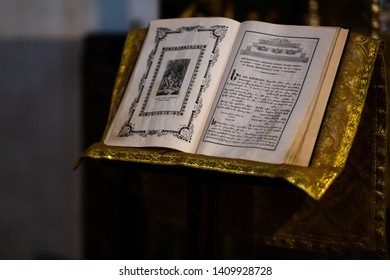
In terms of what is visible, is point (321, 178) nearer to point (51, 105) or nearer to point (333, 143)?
point (333, 143)

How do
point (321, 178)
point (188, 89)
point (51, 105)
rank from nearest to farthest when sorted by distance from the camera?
point (321, 178), point (188, 89), point (51, 105)

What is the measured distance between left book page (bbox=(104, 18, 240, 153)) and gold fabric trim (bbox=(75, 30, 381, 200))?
0.05 m

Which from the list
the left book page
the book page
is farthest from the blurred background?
the book page

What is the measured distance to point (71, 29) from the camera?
13.7 feet

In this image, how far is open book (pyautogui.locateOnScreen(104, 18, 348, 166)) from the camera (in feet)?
6.50

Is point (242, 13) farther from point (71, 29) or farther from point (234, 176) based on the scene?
point (234, 176)

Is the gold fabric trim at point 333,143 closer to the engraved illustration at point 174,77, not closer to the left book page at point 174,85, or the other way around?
the left book page at point 174,85

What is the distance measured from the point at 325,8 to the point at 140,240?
1.68m

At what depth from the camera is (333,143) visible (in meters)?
2.01

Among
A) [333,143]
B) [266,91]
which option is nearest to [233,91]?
[266,91]

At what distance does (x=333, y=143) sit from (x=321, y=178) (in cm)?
14

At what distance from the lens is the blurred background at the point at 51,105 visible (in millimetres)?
4066

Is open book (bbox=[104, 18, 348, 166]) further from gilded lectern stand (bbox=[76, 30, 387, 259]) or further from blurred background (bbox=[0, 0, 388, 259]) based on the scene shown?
blurred background (bbox=[0, 0, 388, 259])

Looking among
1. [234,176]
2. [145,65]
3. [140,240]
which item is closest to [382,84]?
[234,176]
